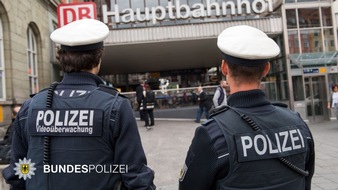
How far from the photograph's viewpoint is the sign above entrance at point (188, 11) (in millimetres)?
15898

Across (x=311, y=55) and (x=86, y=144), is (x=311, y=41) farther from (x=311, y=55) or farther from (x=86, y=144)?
(x=86, y=144)

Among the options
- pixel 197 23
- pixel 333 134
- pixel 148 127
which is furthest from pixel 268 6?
pixel 148 127

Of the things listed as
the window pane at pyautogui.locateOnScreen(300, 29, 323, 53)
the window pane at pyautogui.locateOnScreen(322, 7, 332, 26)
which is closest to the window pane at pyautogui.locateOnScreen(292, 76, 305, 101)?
the window pane at pyautogui.locateOnScreen(300, 29, 323, 53)

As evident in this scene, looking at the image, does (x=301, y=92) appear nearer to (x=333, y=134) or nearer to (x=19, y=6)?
(x=333, y=134)

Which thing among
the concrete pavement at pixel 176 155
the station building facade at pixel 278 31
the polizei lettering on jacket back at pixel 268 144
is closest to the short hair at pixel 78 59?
the polizei lettering on jacket back at pixel 268 144

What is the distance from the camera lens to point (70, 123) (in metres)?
1.79

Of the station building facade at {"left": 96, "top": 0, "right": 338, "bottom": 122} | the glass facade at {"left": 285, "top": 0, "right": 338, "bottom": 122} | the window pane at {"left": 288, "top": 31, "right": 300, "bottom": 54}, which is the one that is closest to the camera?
the station building facade at {"left": 96, "top": 0, "right": 338, "bottom": 122}

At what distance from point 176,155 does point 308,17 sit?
40.5 ft

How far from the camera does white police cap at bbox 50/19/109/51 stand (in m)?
1.87

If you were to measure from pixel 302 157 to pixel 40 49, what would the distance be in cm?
1545

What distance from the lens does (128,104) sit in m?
1.91

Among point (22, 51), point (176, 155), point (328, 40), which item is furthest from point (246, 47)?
point (328, 40)

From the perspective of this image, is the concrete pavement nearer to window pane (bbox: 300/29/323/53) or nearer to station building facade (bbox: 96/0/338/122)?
station building facade (bbox: 96/0/338/122)

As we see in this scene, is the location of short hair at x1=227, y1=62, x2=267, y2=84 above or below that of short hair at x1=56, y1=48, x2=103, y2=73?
below
